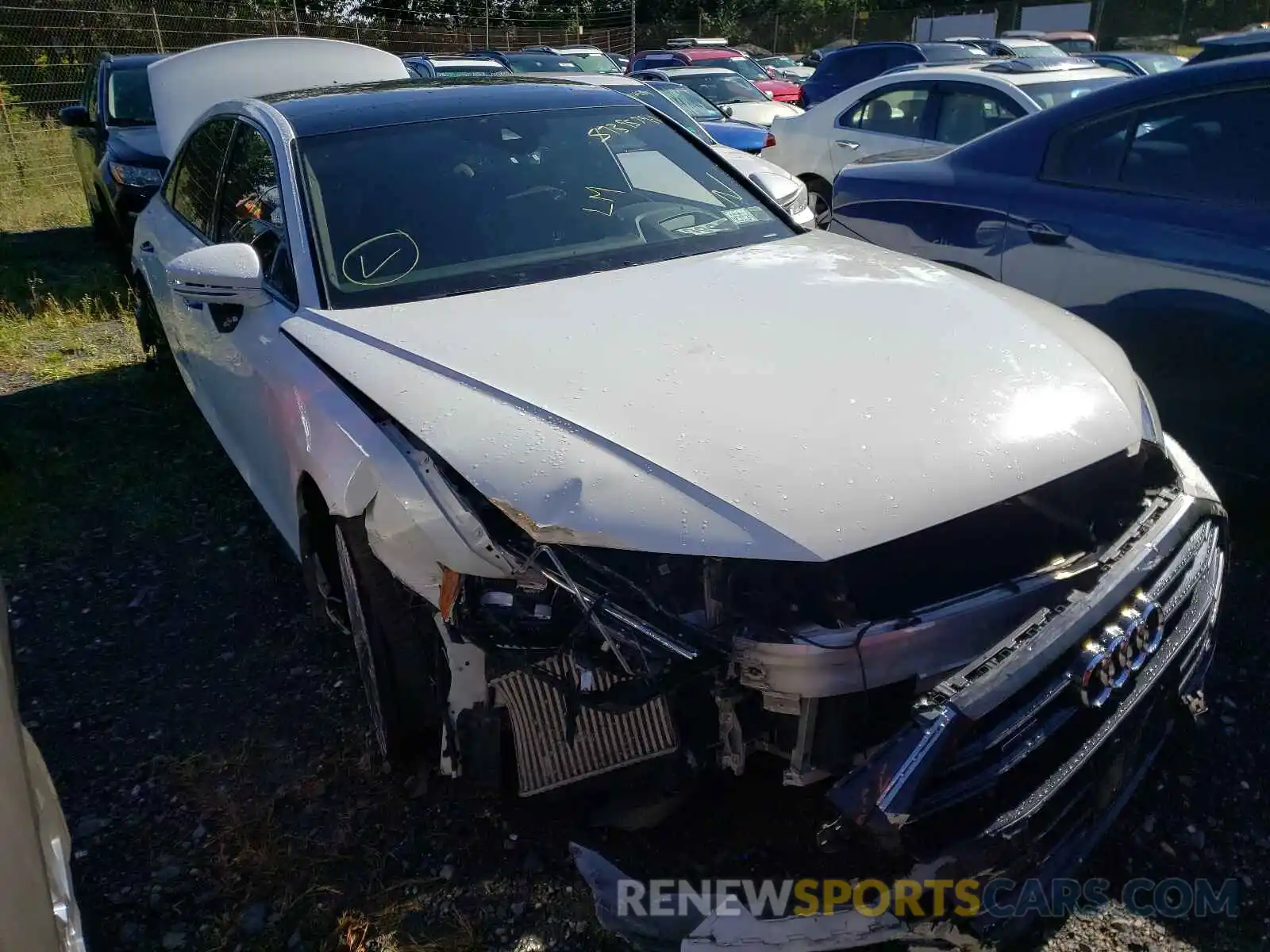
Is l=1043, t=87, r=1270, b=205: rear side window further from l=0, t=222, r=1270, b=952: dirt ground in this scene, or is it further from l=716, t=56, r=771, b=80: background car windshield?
l=716, t=56, r=771, b=80: background car windshield

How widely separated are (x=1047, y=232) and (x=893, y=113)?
4287mm

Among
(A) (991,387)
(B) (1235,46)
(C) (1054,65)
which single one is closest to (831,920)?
(A) (991,387)

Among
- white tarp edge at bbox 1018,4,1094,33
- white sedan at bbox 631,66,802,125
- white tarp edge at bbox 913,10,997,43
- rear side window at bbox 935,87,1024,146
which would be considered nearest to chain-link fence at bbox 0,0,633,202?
white sedan at bbox 631,66,802,125

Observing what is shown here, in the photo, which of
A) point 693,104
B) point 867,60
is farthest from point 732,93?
point 867,60

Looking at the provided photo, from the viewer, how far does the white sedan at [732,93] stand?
1266 centimetres

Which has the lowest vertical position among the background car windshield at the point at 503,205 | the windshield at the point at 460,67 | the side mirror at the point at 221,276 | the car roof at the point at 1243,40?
the windshield at the point at 460,67

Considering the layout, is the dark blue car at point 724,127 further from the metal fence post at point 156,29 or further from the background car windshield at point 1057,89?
the metal fence post at point 156,29

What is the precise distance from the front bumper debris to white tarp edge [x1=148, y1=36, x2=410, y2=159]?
4.50 meters

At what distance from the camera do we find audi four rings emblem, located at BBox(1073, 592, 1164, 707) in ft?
6.08

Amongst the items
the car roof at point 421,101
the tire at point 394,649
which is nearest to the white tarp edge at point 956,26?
the car roof at point 421,101

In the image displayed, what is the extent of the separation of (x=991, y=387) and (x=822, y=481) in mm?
568

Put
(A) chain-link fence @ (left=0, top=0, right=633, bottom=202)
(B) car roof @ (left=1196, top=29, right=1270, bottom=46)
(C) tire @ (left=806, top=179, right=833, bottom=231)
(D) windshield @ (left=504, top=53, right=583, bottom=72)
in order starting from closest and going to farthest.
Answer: (B) car roof @ (left=1196, top=29, right=1270, bottom=46)
(C) tire @ (left=806, top=179, right=833, bottom=231)
(A) chain-link fence @ (left=0, top=0, right=633, bottom=202)
(D) windshield @ (left=504, top=53, right=583, bottom=72)

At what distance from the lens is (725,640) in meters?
1.84

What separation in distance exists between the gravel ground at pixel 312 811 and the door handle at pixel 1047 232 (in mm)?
1355
